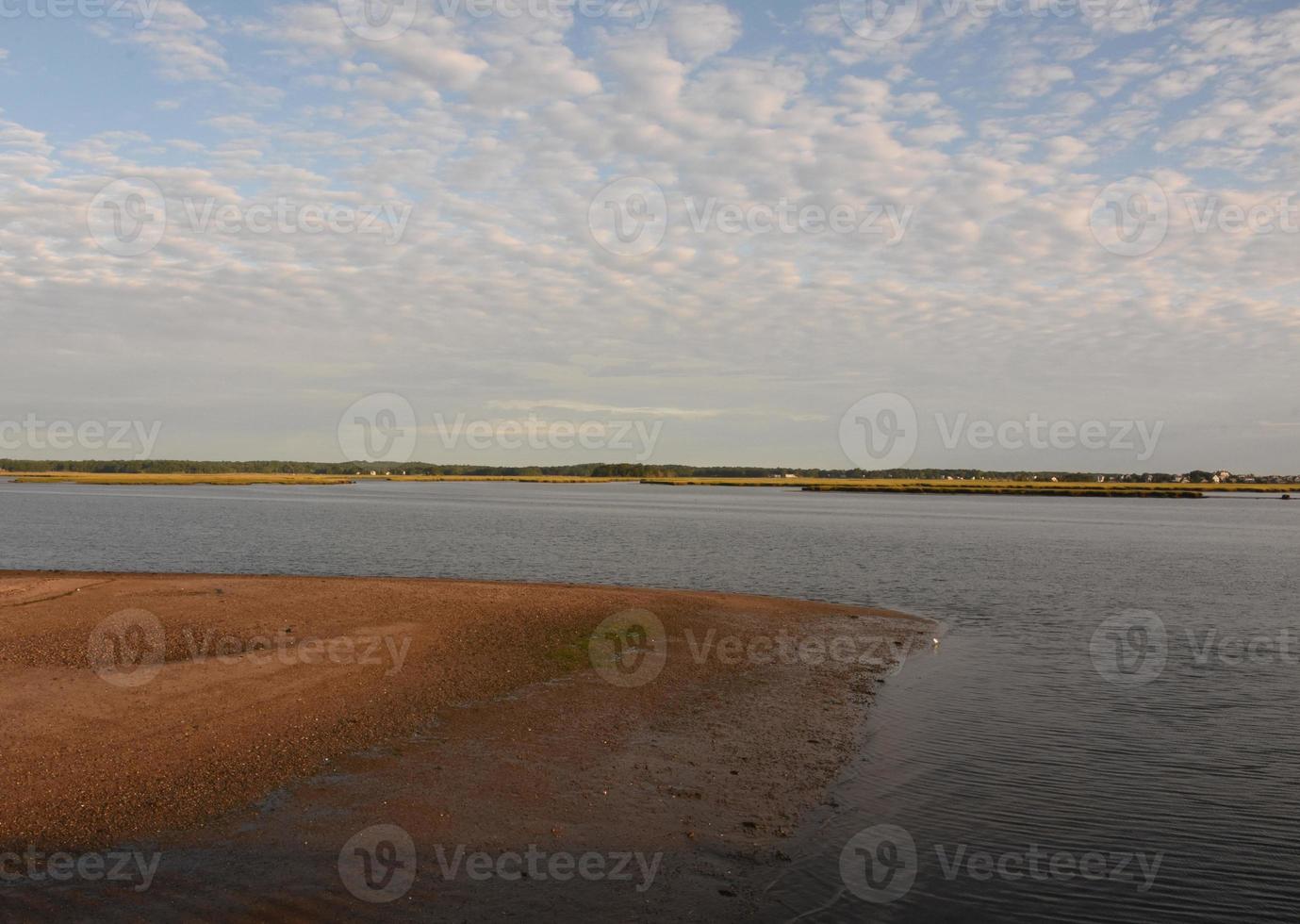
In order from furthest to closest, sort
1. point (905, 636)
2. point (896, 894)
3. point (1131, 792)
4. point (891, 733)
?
point (905, 636) < point (891, 733) < point (1131, 792) < point (896, 894)

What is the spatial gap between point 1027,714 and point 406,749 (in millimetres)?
11761

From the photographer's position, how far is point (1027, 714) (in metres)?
16.8

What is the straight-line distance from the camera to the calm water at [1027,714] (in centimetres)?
981

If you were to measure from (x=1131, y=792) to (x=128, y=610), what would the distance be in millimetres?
23072

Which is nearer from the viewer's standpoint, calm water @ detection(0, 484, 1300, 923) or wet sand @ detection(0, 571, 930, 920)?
wet sand @ detection(0, 571, 930, 920)

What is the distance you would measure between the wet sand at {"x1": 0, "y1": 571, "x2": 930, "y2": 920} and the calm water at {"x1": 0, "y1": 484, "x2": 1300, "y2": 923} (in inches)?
48.5

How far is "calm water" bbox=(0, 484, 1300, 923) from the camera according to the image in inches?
386

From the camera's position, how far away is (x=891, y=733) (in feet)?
50.8

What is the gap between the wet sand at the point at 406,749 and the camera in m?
9.01

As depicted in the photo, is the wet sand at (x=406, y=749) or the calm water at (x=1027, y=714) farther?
the calm water at (x=1027, y=714)

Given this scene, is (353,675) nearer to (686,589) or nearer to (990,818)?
(990,818)

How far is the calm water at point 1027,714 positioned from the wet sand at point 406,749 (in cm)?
123

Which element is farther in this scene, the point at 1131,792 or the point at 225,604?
the point at 225,604

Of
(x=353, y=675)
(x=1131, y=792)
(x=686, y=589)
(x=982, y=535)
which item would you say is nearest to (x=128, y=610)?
(x=353, y=675)
